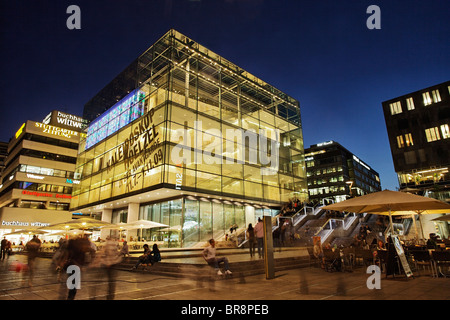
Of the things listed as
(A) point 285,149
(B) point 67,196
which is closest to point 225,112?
(A) point 285,149

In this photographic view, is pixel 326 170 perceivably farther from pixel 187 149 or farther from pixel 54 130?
pixel 54 130

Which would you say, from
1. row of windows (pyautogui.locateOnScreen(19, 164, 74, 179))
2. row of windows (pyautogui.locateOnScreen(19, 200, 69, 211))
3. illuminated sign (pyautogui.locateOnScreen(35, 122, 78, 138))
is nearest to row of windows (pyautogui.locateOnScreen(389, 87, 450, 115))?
row of windows (pyautogui.locateOnScreen(19, 164, 74, 179))

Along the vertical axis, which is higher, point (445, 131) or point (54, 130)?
point (54, 130)

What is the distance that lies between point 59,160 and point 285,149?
43709mm

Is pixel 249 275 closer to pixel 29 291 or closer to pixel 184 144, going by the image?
pixel 29 291

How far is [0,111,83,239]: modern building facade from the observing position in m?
45.7

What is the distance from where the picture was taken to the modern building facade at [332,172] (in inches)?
3423

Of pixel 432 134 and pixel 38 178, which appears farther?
pixel 38 178

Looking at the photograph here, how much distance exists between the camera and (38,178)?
48656 mm

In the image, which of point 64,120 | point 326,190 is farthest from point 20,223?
point 326,190

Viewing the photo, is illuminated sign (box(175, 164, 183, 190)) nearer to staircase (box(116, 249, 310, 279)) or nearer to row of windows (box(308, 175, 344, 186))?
staircase (box(116, 249, 310, 279))

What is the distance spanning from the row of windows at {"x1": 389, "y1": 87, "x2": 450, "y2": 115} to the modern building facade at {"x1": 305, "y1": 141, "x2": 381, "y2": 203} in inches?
1505

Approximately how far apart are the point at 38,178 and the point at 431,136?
70.2 m
